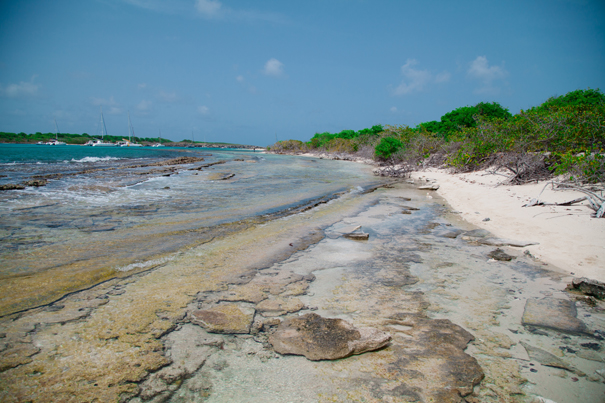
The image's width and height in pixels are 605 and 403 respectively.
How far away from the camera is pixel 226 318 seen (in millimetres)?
2904

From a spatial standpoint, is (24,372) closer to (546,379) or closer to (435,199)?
(546,379)

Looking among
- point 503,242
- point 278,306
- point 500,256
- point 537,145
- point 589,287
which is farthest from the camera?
point 537,145

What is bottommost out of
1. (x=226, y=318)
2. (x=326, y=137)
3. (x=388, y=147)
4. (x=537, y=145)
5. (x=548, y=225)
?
(x=226, y=318)

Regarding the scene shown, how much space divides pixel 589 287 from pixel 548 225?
302cm

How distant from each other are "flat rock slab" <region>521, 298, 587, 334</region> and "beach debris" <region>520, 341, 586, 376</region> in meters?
0.43

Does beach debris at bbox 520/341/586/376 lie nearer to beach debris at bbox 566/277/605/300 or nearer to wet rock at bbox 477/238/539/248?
beach debris at bbox 566/277/605/300

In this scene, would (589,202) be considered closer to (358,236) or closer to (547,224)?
(547,224)

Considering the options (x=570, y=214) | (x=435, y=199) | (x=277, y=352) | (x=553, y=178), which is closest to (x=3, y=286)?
(x=277, y=352)

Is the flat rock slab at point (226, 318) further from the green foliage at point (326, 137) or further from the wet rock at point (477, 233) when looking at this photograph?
the green foliage at point (326, 137)

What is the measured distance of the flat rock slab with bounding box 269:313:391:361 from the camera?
2400 mm

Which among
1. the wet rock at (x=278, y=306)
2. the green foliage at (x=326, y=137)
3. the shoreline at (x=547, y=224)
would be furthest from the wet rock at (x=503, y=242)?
the green foliage at (x=326, y=137)

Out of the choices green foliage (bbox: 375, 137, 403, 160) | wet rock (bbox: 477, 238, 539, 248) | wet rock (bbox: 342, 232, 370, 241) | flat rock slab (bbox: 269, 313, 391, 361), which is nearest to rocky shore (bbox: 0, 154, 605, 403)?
flat rock slab (bbox: 269, 313, 391, 361)

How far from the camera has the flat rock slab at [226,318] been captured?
272 cm

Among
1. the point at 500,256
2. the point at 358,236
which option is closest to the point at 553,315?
the point at 500,256
